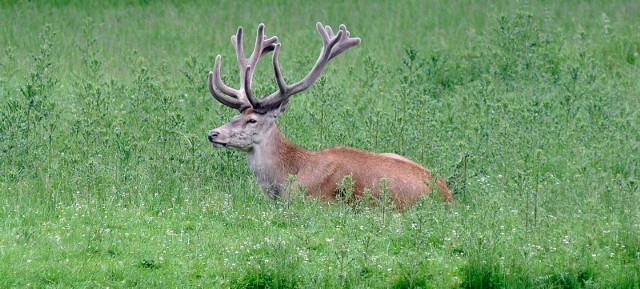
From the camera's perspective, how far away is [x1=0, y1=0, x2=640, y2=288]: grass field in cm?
926

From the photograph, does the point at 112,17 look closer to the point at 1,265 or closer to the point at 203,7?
the point at 203,7

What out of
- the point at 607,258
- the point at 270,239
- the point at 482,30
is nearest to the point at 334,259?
the point at 270,239

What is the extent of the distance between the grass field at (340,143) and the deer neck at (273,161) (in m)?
Result: 0.16

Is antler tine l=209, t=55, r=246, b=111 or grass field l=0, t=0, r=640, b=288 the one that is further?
antler tine l=209, t=55, r=246, b=111

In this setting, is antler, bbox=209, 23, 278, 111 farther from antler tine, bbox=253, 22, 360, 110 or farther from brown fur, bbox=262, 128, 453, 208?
brown fur, bbox=262, 128, 453, 208

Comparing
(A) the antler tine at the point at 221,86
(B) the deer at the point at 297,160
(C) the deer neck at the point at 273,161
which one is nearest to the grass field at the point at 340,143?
(C) the deer neck at the point at 273,161

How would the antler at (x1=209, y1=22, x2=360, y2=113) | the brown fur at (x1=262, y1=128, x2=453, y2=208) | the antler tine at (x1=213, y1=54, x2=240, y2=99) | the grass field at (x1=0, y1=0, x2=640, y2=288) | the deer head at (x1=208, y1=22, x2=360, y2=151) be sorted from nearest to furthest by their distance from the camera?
the grass field at (x1=0, y1=0, x2=640, y2=288) < the brown fur at (x1=262, y1=128, x2=453, y2=208) < the deer head at (x1=208, y1=22, x2=360, y2=151) < the antler at (x1=209, y1=22, x2=360, y2=113) < the antler tine at (x1=213, y1=54, x2=240, y2=99)

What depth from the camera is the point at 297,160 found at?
12.0 meters

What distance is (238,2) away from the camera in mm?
23109

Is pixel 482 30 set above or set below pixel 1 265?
above

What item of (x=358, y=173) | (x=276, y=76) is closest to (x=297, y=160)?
(x=358, y=173)

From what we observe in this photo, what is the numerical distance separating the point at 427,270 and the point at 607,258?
151cm

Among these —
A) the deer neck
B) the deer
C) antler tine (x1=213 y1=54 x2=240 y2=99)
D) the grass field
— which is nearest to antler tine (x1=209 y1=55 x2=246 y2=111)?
the deer

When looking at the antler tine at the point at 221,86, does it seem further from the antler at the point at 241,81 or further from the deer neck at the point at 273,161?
the deer neck at the point at 273,161
